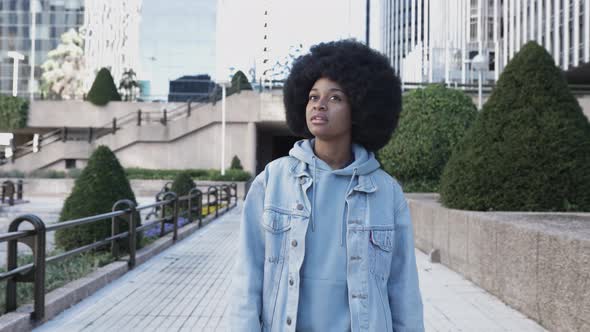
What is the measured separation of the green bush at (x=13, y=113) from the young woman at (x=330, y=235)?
1432 inches

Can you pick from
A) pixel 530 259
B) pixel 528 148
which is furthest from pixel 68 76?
pixel 530 259

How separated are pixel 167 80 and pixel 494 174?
38.6 metres

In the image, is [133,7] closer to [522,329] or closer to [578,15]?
[578,15]

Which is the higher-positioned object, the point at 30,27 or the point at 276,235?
the point at 30,27

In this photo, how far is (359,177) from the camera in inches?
85.6

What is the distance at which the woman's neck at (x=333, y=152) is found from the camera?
2.27m

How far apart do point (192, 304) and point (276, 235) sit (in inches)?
184

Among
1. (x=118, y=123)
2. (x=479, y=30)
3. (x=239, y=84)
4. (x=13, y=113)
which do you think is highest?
(x=479, y=30)

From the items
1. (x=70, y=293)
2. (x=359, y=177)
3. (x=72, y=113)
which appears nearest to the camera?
(x=359, y=177)

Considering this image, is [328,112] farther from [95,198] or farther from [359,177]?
[95,198]

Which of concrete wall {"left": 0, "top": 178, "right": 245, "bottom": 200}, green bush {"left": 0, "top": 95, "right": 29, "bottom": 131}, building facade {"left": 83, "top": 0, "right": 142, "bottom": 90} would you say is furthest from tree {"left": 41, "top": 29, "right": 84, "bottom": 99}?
concrete wall {"left": 0, "top": 178, "right": 245, "bottom": 200}

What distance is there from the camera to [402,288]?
7.16ft

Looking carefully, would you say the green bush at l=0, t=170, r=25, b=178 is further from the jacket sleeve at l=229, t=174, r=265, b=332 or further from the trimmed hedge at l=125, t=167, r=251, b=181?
the jacket sleeve at l=229, t=174, r=265, b=332

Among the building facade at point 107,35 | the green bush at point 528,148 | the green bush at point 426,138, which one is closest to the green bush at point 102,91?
the green bush at point 426,138
